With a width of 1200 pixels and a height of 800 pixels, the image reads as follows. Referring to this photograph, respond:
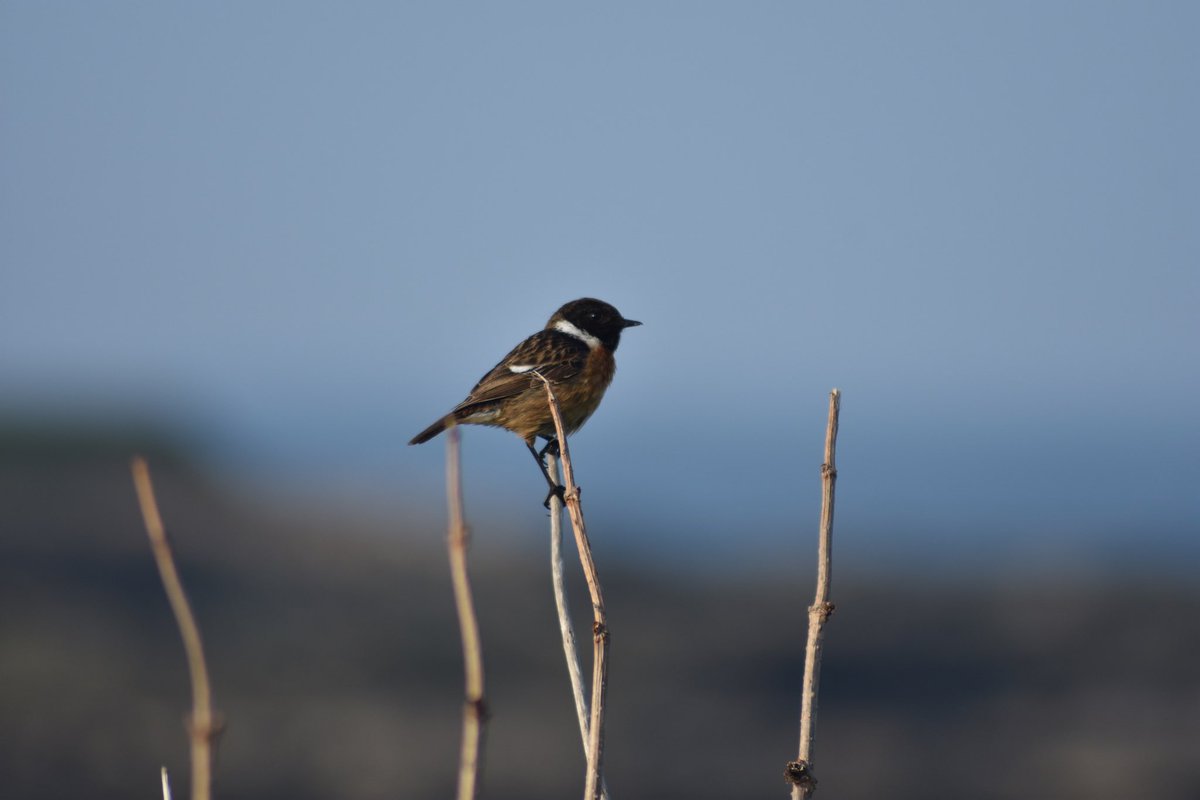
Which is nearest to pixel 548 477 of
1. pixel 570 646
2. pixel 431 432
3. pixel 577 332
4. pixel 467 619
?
pixel 431 432

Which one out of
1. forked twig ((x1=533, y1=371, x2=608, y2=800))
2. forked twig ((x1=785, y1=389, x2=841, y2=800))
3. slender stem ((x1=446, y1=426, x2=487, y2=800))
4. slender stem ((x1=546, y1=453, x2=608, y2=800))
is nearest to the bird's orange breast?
slender stem ((x1=546, y1=453, x2=608, y2=800))

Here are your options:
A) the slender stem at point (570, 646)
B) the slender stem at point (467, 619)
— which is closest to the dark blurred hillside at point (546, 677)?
the slender stem at point (570, 646)

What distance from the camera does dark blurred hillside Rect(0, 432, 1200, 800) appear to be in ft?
51.6

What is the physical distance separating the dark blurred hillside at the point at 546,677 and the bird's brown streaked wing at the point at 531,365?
6425mm

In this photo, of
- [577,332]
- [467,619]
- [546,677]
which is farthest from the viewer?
[546,677]

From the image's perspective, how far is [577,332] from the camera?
27.1ft

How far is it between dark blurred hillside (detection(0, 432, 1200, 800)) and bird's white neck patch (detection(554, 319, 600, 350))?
253 inches

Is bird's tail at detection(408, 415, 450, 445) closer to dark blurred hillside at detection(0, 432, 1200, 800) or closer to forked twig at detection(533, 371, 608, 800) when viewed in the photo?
forked twig at detection(533, 371, 608, 800)

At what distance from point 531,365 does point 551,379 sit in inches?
10.4

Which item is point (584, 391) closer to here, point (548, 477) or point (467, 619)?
point (548, 477)

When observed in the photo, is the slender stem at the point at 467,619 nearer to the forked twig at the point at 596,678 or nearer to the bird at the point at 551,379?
the forked twig at the point at 596,678

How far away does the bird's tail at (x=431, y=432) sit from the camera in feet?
22.0

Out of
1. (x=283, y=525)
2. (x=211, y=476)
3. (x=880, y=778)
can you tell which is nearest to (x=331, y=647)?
(x=880, y=778)

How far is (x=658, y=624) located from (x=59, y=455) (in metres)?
17.4
